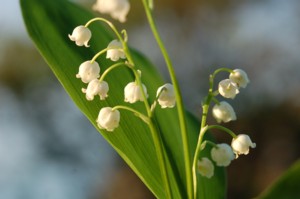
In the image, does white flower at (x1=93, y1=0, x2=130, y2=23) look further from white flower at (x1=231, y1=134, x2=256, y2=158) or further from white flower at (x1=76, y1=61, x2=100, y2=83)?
white flower at (x1=231, y1=134, x2=256, y2=158)

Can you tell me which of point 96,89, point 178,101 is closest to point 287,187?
point 178,101

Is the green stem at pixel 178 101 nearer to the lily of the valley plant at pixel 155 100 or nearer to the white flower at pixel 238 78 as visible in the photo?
the lily of the valley plant at pixel 155 100

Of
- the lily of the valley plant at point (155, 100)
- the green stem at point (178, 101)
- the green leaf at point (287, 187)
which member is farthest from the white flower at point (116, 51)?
the green leaf at point (287, 187)

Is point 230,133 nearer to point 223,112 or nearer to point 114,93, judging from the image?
point 223,112

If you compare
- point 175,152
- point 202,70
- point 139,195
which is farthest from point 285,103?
point 175,152

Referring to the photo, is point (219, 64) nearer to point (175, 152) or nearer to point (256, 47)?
point (256, 47)
